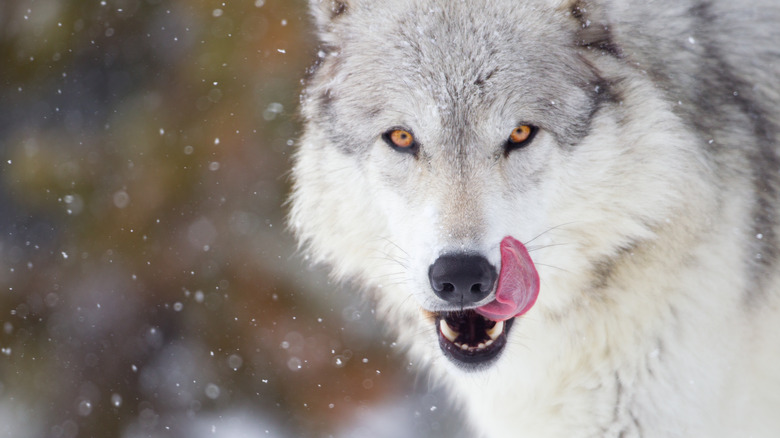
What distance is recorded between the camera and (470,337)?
1979 mm

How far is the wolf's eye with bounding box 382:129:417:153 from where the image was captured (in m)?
2.05

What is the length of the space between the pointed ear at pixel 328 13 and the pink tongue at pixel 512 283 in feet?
3.45

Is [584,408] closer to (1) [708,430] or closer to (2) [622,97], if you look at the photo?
(1) [708,430]

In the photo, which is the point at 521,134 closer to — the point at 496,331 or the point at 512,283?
the point at 512,283

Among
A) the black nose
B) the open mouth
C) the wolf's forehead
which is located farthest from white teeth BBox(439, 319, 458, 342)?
the wolf's forehead

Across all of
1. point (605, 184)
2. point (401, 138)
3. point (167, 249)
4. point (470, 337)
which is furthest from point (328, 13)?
point (167, 249)

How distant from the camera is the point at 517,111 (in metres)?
1.95

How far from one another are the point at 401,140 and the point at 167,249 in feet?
12.0

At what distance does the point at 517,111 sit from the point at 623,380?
864 mm

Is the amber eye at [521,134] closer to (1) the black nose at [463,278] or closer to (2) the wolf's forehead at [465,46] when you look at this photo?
(2) the wolf's forehead at [465,46]

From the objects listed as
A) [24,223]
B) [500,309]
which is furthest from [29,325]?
[500,309]

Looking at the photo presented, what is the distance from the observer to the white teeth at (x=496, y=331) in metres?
1.98

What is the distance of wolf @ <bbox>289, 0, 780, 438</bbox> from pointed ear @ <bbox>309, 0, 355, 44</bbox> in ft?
0.95

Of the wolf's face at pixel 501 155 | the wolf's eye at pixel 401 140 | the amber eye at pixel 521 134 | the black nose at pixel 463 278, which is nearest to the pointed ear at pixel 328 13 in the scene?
the wolf's face at pixel 501 155
